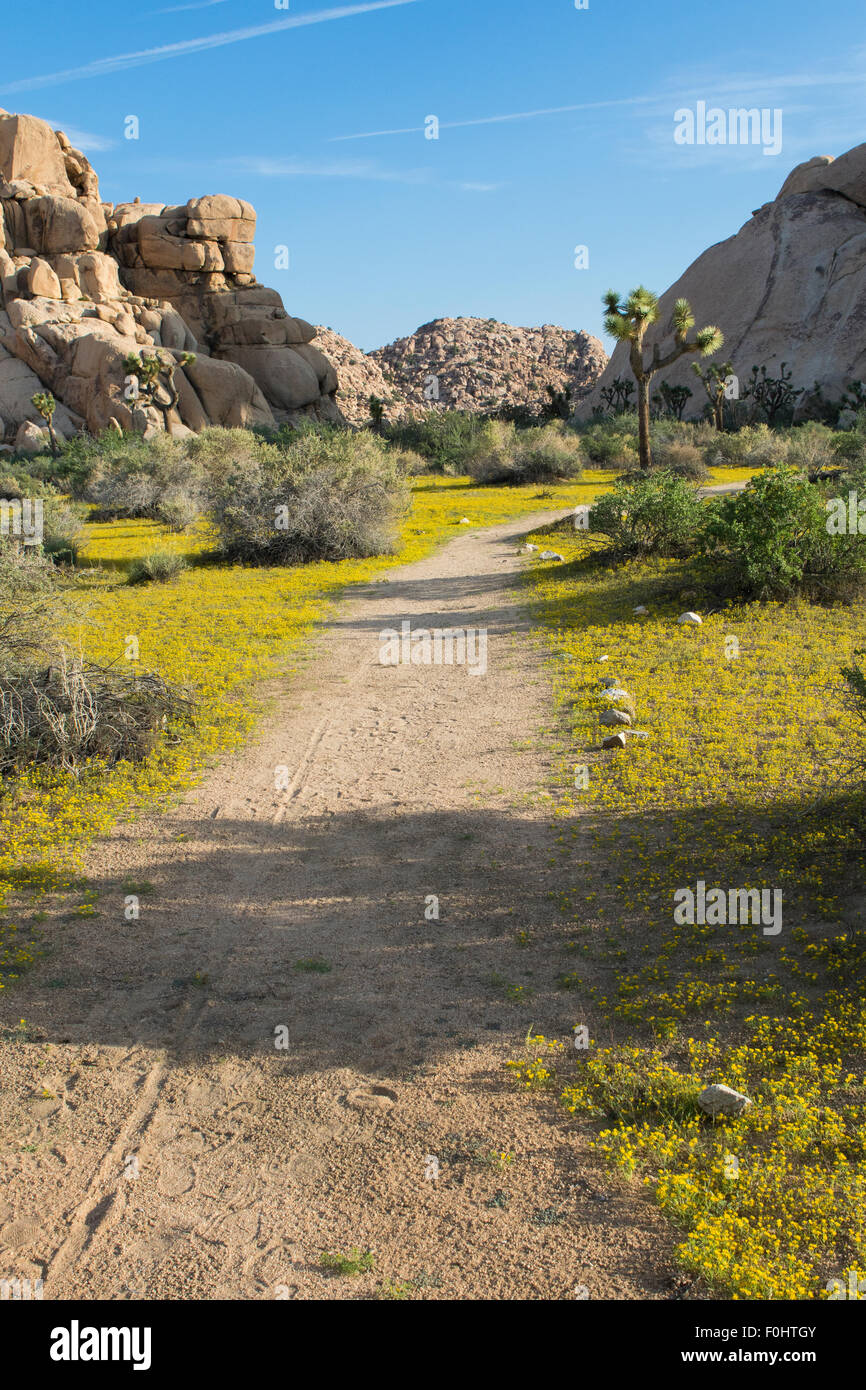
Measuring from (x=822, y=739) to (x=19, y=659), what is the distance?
269 inches

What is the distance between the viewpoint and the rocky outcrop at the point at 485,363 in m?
89.6

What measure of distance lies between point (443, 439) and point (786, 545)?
2858 cm

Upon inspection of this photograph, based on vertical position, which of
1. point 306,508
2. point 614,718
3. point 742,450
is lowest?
point 614,718

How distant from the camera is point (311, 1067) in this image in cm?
420

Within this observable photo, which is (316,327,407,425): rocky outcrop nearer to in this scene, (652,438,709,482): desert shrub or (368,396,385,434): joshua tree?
(368,396,385,434): joshua tree

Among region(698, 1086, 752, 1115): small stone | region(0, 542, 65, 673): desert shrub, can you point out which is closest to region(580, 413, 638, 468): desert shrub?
region(0, 542, 65, 673): desert shrub

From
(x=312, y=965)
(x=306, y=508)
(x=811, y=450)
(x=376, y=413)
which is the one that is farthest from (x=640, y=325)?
(x=312, y=965)

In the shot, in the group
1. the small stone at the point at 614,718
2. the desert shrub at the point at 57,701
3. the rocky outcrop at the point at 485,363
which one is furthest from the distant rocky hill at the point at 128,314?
the small stone at the point at 614,718

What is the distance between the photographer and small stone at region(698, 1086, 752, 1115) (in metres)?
3.71

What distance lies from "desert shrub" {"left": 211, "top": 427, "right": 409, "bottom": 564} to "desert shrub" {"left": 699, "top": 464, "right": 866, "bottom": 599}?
8.03 meters

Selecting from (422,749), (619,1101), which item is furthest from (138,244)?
(619,1101)

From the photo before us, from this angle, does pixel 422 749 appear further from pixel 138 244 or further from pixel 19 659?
pixel 138 244

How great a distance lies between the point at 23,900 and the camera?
19.1ft

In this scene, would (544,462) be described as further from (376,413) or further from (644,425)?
(376,413)
